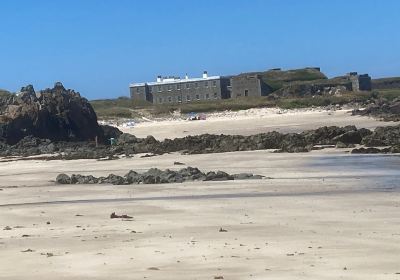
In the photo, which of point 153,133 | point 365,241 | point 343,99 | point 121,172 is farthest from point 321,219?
point 343,99

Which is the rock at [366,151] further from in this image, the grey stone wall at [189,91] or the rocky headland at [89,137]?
the grey stone wall at [189,91]

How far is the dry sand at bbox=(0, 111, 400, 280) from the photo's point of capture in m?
8.78

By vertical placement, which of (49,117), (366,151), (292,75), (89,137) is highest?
(292,75)

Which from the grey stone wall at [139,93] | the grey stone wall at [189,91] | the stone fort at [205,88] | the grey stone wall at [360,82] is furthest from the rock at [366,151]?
the grey stone wall at [139,93]

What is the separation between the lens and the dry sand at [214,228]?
8781 millimetres

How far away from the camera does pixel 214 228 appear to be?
12.2m

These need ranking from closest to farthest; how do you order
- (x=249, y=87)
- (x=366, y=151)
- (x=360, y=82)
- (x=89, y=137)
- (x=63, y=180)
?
(x=63, y=180) < (x=366, y=151) < (x=89, y=137) < (x=249, y=87) < (x=360, y=82)

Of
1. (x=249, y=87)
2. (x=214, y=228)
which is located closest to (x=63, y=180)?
(x=214, y=228)

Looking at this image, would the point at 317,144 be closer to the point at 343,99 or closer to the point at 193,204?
the point at 193,204

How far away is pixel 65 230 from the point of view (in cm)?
1266

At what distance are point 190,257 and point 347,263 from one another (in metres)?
1.87

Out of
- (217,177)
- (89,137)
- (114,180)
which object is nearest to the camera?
(217,177)

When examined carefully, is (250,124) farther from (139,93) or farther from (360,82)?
(360,82)

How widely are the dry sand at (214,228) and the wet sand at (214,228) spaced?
0.6 inches
